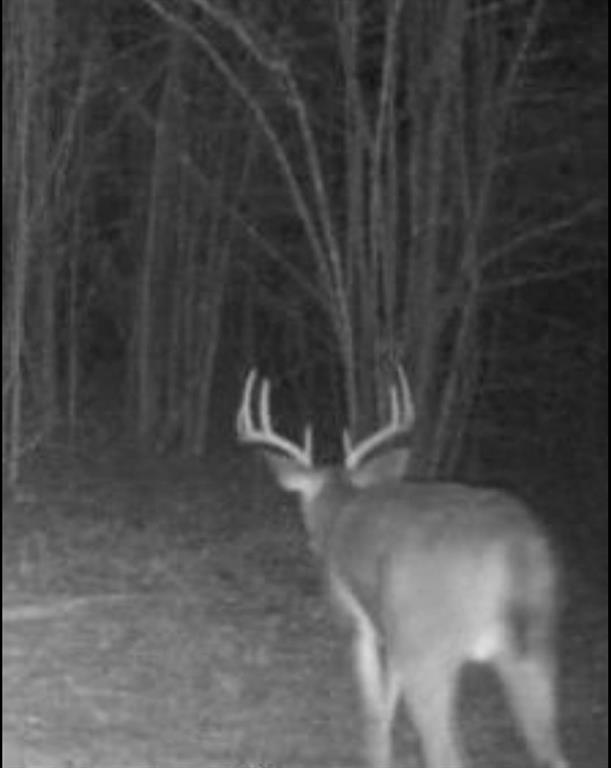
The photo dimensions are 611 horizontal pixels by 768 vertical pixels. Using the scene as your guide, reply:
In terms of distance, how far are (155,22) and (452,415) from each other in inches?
72.1

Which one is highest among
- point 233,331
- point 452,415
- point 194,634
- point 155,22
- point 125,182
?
point 155,22

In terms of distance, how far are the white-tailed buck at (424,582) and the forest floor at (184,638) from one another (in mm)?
65

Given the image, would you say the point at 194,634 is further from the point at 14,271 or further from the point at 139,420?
the point at 14,271

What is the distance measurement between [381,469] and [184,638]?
1.78 ft

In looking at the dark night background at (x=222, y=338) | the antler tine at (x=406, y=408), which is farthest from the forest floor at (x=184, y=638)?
the antler tine at (x=406, y=408)

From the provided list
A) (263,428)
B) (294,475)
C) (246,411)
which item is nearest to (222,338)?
(246,411)

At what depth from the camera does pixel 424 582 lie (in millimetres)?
3322

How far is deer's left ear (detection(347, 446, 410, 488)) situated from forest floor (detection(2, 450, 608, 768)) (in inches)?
9.1

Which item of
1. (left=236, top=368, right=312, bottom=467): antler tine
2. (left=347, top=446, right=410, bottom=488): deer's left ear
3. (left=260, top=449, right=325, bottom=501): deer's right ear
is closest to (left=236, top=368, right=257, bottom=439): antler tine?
(left=236, top=368, right=312, bottom=467): antler tine

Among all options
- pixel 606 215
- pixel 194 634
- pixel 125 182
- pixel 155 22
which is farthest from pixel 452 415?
pixel 606 215

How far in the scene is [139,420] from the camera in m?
3.63

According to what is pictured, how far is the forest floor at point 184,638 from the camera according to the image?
9.91 ft

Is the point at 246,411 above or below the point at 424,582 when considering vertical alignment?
above

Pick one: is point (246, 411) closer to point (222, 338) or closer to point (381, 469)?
point (222, 338)
